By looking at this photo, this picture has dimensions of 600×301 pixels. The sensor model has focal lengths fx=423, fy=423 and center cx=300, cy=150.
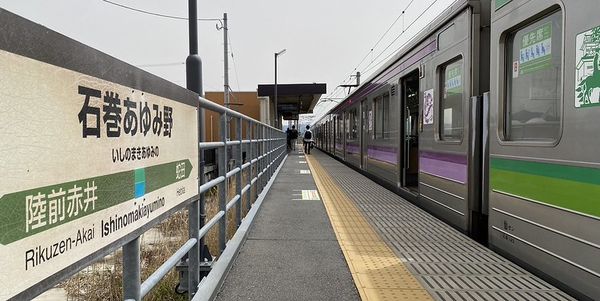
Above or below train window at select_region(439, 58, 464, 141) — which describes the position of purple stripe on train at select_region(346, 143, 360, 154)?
below

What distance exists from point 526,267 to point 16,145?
3774 millimetres

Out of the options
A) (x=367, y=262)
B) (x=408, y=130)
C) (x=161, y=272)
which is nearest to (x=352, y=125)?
(x=408, y=130)

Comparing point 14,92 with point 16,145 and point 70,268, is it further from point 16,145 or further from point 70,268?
point 70,268

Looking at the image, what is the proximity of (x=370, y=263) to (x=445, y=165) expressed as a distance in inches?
84.3

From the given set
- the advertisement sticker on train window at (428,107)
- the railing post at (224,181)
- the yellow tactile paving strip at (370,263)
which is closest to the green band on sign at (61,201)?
the railing post at (224,181)

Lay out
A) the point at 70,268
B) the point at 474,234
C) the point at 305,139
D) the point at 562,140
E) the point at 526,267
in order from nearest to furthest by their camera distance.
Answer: the point at 70,268, the point at 562,140, the point at 526,267, the point at 474,234, the point at 305,139

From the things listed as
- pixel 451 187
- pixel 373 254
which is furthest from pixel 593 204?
pixel 451 187

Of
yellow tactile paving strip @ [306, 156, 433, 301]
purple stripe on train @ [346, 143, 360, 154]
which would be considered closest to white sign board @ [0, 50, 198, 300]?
yellow tactile paving strip @ [306, 156, 433, 301]

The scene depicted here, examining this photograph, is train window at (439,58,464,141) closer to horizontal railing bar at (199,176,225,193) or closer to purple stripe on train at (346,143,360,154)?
horizontal railing bar at (199,176,225,193)

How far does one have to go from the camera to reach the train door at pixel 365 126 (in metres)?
11.0

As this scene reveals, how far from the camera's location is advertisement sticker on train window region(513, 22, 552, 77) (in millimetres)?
3369

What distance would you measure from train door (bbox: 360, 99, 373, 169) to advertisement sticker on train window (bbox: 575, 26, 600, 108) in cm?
779

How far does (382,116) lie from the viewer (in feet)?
31.3

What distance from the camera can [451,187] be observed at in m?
5.24
